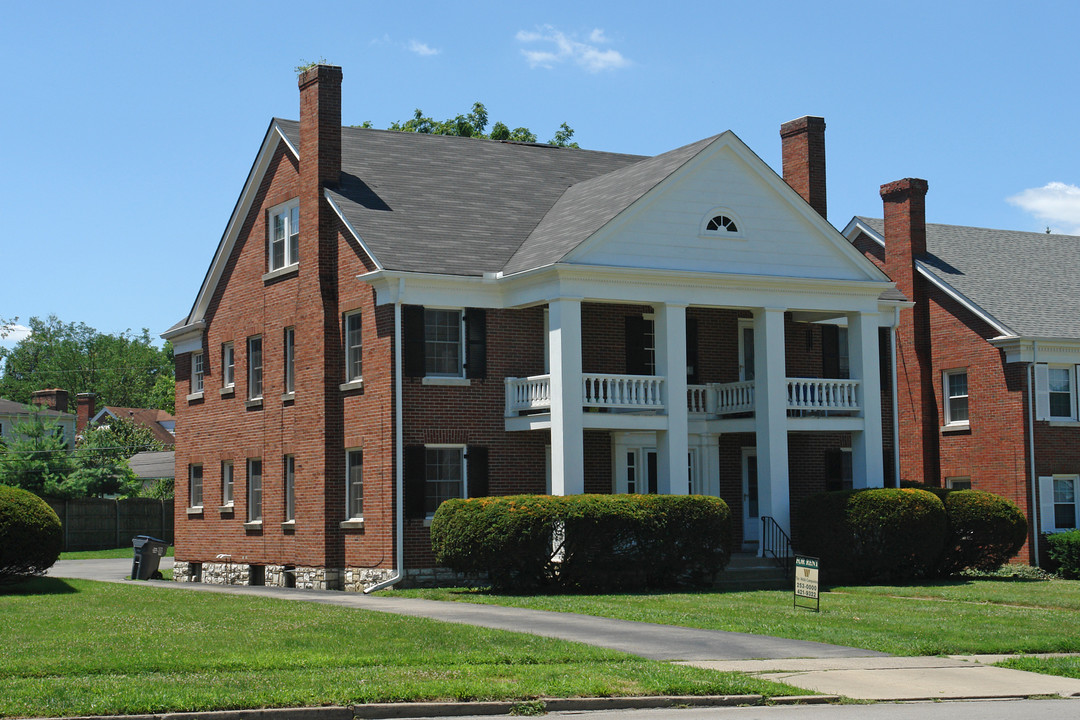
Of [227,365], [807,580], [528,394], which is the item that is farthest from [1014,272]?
[227,365]

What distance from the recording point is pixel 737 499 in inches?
1235

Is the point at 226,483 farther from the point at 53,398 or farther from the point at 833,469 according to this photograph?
the point at 53,398

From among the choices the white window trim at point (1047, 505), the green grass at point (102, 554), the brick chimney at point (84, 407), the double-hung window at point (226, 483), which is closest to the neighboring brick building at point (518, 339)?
the double-hung window at point (226, 483)

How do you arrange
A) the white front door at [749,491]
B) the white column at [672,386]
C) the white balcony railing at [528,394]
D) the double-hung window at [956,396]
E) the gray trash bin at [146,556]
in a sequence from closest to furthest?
the white balcony railing at [528,394], the white column at [672,386], the white front door at [749,491], the gray trash bin at [146,556], the double-hung window at [956,396]

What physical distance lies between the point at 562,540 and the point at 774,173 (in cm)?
979

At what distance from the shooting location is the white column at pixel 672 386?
1093 inches

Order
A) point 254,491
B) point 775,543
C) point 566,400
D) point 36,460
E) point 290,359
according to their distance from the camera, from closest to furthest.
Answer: point 566,400
point 775,543
point 290,359
point 254,491
point 36,460

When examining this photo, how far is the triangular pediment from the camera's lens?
91.5 ft

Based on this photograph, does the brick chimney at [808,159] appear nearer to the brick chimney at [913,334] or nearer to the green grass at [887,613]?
the brick chimney at [913,334]

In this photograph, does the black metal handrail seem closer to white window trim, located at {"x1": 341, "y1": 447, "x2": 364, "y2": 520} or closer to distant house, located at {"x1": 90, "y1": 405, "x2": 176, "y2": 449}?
white window trim, located at {"x1": 341, "y1": 447, "x2": 364, "y2": 520}

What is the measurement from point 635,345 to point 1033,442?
11505 mm

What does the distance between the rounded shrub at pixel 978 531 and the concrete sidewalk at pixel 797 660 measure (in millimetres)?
11561

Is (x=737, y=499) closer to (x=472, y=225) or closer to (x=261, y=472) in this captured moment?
(x=472, y=225)

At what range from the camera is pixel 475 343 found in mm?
28141
